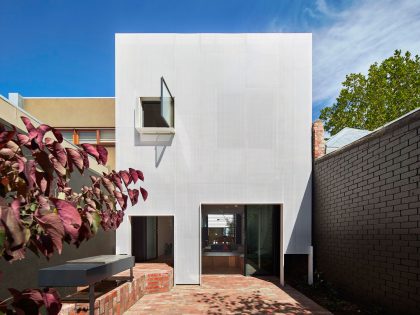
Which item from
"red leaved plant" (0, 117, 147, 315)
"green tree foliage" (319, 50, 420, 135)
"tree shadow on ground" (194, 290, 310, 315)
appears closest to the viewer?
"red leaved plant" (0, 117, 147, 315)

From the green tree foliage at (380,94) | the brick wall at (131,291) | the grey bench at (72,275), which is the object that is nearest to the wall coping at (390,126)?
the grey bench at (72,275)

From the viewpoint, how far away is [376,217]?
6629 mm

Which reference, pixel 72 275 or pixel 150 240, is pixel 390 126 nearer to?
pixel 72 275

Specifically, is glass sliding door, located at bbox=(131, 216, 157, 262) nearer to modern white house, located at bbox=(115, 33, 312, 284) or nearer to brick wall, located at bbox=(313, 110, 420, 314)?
modern white house, located at bbox=(115, 33, 312, 284)

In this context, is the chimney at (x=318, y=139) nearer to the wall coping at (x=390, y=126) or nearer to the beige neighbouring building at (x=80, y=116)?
the wall coping at (x=390, y=126)

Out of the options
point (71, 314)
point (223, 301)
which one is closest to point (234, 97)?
point (223, 301)

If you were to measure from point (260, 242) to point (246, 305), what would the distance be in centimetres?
353

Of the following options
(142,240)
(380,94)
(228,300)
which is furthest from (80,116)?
(380,94)

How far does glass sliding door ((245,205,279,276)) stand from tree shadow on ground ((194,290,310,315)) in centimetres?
239

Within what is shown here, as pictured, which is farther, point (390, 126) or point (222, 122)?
point (222, 122)

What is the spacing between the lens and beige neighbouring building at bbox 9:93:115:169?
42.3 ft

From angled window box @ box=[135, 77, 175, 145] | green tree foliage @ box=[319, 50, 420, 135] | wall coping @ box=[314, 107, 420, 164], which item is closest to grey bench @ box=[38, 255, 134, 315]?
angled window box @ box=[135, 77, 175, 145]

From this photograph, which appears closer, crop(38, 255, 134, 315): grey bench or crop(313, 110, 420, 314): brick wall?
crop(38, 255, 134, 315): grey bench

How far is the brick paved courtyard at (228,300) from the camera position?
7.03 meters
